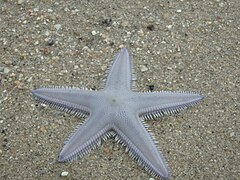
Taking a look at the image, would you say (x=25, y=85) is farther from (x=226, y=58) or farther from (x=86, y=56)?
→ (x=226, y=58)

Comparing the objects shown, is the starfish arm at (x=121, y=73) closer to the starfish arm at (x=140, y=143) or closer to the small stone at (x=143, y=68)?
the small stone at (x=143, y=68)

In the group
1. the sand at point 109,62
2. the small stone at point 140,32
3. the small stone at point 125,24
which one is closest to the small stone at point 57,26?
the sand at point 109,62

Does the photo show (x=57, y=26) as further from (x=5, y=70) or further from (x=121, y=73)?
(x=121, y=73)

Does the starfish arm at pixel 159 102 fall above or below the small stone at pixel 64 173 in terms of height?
above

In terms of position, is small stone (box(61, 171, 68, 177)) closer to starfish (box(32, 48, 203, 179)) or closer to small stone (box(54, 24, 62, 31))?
starfish (box(32, 48, 203, 179))

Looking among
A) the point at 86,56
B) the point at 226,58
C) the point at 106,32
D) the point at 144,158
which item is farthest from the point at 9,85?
the point at 226,58

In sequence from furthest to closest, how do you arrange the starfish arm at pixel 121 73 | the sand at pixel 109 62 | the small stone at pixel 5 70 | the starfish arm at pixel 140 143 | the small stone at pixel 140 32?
the small stone at pixel 140 32
the small stone at pixel 5 70
the starfish arm at pixel 121 73
the sand at pixel 109 62
the starfish arm at pixel 140 143

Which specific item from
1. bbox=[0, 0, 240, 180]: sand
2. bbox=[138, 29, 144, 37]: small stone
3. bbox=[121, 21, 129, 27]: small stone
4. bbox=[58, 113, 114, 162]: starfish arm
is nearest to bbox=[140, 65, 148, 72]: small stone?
bbox=[0, 0, 240, 180]: sand
